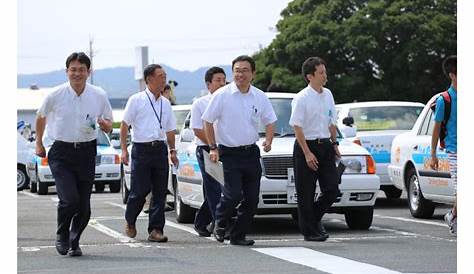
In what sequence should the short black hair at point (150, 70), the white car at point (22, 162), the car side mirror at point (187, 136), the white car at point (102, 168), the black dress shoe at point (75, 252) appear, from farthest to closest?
the white car at point (22, 162) < the white car at point (102, 168) < the car side mirror at point (187, 136) < the short black hair at point (150, 70) < the black dress shoe at point (75, 252)

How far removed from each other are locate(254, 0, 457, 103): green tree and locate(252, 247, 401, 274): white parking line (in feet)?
138

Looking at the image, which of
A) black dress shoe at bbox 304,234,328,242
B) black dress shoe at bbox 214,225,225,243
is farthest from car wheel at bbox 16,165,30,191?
black dress shoe at bbox 304,234,328,242

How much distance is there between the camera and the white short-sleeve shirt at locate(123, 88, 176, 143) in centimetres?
1252

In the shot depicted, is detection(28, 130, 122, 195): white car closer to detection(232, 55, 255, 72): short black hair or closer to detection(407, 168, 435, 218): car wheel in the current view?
detection(407, 168, 435, 218): car wheel

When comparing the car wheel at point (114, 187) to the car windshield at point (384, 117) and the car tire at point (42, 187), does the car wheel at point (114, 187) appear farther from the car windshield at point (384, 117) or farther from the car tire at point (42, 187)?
the car windshield at point (384, 117)

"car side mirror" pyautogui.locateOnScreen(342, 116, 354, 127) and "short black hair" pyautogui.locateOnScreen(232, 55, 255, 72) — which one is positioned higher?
"short black hair" pyautogui.locateOnScreen(232, 55, 255, 72)

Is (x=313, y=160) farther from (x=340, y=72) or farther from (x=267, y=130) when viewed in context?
(x=340, y=72)

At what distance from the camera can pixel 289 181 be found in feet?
42.6

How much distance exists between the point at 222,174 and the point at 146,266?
2.35 metres

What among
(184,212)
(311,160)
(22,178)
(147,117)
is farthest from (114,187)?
(311,160)

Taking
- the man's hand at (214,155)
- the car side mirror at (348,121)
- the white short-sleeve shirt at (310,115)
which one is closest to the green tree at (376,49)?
the car side mirror at (348,121)

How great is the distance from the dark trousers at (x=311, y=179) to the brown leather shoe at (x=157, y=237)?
4.75 ft

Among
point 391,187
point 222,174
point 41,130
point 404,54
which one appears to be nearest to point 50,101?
point 41,130

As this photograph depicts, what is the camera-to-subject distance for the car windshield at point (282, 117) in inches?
552
